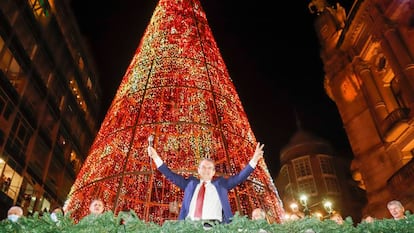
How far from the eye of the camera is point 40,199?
80.6 ft

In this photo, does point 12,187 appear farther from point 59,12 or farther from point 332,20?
point 332,20

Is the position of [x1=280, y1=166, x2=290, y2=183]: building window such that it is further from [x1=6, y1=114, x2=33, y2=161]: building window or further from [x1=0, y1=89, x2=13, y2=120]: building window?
[x1=0, y1=89, x2=13, y2=120]: building window

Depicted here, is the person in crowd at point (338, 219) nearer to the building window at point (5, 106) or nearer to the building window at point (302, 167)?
the building window at point (5, 106)

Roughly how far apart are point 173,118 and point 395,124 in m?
14.0

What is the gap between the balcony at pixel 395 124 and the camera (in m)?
18.2

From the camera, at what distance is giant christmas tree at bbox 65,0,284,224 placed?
790cm

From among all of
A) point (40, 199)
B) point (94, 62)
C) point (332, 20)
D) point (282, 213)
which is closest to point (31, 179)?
point (40, 199)

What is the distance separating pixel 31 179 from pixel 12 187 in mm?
2471

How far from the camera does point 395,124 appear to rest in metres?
18.5

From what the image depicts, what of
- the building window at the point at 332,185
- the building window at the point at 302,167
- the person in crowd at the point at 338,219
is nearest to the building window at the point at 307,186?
the building window at the point at 302,167

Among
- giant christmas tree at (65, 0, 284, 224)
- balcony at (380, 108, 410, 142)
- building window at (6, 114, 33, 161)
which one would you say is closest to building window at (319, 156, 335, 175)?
balcony at (380, 108, 410, 142)

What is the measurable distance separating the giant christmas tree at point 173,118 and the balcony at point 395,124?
12.6 metres

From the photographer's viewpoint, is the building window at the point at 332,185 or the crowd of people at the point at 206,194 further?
the building window at the point at 332,185

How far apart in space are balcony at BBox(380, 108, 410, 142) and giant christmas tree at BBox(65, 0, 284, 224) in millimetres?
12616
